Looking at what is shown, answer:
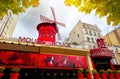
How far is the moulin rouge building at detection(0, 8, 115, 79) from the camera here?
412 inches

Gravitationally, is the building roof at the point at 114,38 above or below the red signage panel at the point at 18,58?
above

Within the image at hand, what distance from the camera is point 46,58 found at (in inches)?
466

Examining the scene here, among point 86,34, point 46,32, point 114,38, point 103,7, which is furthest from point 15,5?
point 114,38

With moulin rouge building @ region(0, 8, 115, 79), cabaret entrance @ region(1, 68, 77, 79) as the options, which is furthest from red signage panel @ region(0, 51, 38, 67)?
cabaret entrance @ region(1, 68, 77, 79)

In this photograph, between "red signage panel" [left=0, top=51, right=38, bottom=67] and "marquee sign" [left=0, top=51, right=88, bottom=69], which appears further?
"marquee sign" [left=0, top=51, right=88, bottom=69]

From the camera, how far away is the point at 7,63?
392 inches

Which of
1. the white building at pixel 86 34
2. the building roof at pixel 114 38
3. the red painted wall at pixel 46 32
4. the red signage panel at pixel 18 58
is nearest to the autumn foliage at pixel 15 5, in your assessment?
the red signage panel at pixel 18 58

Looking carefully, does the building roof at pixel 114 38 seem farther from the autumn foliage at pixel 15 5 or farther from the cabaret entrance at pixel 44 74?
the autumn foliage at pixel 15 5

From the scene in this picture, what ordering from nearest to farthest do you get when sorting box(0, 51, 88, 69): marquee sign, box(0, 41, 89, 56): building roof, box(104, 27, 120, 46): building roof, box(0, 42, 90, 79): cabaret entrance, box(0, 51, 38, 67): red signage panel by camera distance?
box(0, 51, 38, 67): red signage panel, box(0, 51, 88, 69): marquee sign, box(0, 42, 90, 79): cabaret entrance, box(0, 41, 89, 56): building roof, box(104, 27, 120, 46): building roof

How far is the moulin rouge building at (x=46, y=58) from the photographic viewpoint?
34.3 ft

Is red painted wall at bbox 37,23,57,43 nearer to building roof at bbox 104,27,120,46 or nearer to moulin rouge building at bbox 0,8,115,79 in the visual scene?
moulin rouge building at bbox 0,8,115,79

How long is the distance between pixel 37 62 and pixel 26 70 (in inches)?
48.9

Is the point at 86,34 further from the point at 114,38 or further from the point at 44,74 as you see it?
the point at 44,74

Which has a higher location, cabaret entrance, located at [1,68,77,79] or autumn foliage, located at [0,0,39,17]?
autumn foliage, located at [0,0,39,17]
